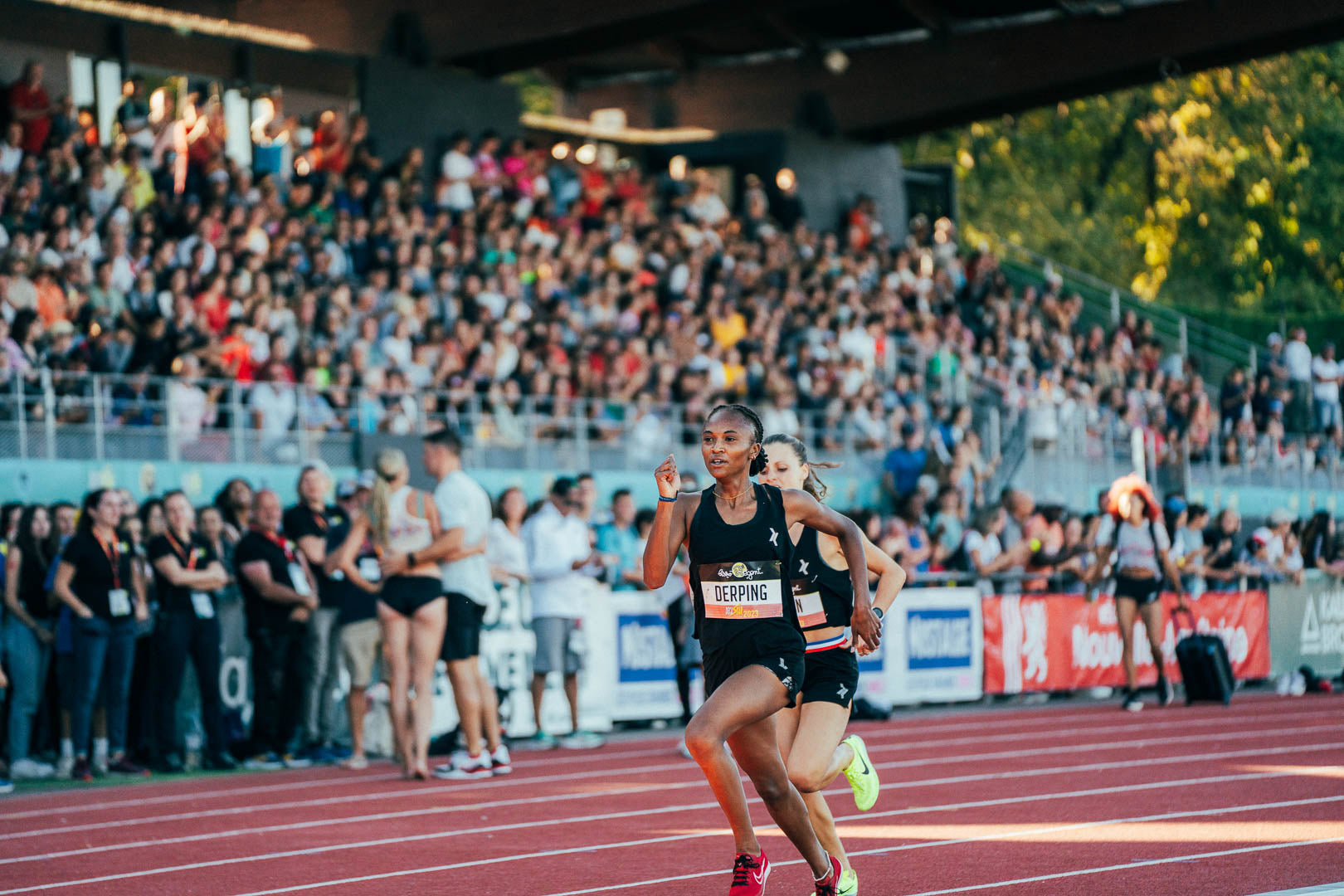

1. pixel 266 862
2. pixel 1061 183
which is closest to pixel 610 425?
pixel 266 862

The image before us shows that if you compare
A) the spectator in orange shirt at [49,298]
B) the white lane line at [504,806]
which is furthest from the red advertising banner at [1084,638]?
the spectator in orange shirt at [49,298]

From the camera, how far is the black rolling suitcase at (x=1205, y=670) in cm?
1902

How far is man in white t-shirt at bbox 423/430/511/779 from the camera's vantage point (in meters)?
12.7

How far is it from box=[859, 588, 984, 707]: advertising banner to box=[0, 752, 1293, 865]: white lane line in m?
5.80

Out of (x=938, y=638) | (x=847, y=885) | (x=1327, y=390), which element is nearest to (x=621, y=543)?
(x=938, y=638)

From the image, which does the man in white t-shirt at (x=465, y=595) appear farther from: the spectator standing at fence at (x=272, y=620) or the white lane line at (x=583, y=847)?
the white lane line at (x=583, y=847)

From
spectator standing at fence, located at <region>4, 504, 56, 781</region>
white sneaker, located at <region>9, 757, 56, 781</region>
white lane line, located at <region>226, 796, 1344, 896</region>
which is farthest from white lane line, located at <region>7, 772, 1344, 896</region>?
spectator standing at fence, located at <region>4, 504, 56, 781</region>

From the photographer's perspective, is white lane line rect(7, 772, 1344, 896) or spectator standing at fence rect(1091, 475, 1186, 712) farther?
spectator standing at fence rect(1091, 475, 1186, 712)

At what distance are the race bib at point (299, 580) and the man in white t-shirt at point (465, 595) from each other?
1.90 metres

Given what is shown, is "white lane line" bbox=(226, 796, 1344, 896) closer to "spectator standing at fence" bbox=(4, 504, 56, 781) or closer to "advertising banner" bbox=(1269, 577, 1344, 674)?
"spectator standing at fence" bbox=(4, 504, 56, 781)

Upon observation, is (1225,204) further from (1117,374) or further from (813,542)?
(813,542)

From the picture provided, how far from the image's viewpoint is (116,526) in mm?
14148

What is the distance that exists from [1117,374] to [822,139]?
21.8 feet

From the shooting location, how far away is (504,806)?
11.5 m
